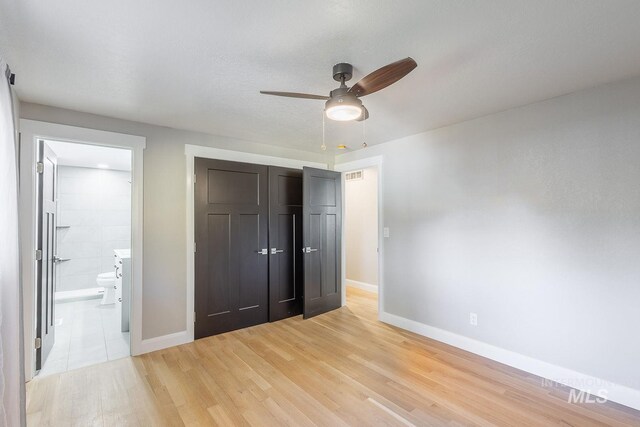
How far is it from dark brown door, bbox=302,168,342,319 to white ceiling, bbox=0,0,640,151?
1567 mm

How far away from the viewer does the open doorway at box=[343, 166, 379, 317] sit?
18.5ft

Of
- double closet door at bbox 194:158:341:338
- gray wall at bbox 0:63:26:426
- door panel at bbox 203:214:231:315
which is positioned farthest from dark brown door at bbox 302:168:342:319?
gray wall at bbox 0:63:26:426

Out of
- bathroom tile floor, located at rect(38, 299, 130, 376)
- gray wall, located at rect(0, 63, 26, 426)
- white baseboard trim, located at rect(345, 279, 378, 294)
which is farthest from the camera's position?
white baseboard trim, located at rect(345, 279, 378, 294)

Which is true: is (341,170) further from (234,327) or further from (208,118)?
(234,327)

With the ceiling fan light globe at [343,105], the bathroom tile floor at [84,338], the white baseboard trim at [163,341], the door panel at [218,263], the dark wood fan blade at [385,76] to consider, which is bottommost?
the bathroom tile floor at [84,338]

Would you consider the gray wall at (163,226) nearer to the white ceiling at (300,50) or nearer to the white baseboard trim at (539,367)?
the white ceiling at (300,50)

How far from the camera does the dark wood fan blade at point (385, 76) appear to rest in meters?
Result: 1.59

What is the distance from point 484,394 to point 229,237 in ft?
9.84

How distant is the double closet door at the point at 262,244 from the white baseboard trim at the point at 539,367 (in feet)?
4.85

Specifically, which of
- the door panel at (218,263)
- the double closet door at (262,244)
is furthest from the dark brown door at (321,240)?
the door panel at (218,263)

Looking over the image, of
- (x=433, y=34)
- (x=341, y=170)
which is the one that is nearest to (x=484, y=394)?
(x=433, y=34)

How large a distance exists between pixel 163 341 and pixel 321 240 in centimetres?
229

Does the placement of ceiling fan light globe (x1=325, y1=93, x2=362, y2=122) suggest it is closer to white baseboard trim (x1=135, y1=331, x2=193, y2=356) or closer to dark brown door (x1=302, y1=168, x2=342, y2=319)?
dark brown door (x1=302, y1=168, x2=342, y2=319)

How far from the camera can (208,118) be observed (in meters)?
3.07
